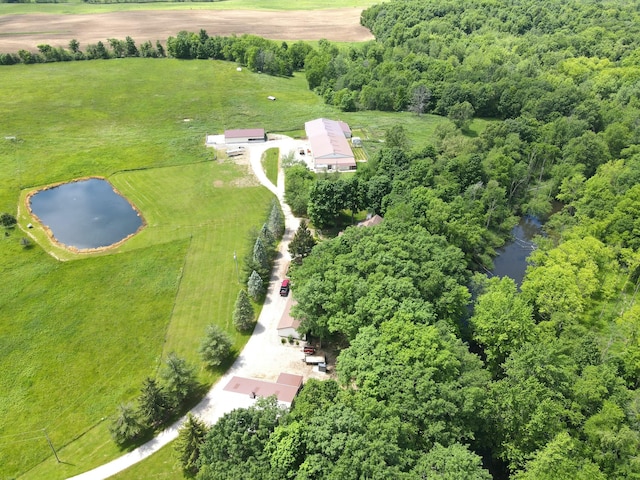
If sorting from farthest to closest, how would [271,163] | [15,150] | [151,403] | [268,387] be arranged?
[15,150] < [271,163] < [268,387] < [151,403]

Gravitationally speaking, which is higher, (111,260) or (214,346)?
(214,346)

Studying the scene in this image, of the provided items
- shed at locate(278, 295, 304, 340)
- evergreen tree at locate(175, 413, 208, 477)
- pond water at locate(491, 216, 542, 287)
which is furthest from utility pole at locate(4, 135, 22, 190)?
pond water at locate(491, 216, 542, 287)

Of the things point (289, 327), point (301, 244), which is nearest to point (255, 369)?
point (289, 327)

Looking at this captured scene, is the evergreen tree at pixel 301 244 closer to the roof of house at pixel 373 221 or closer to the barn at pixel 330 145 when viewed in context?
the roof of house at pixel 373 221

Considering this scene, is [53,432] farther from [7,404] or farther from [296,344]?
[296,344]

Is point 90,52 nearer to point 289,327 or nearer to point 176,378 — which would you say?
point 289,327

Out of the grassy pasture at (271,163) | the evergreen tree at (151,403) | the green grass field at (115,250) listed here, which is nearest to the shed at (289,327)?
the green grass field at (115,250)

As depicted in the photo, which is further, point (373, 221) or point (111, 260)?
point (373, 221)
